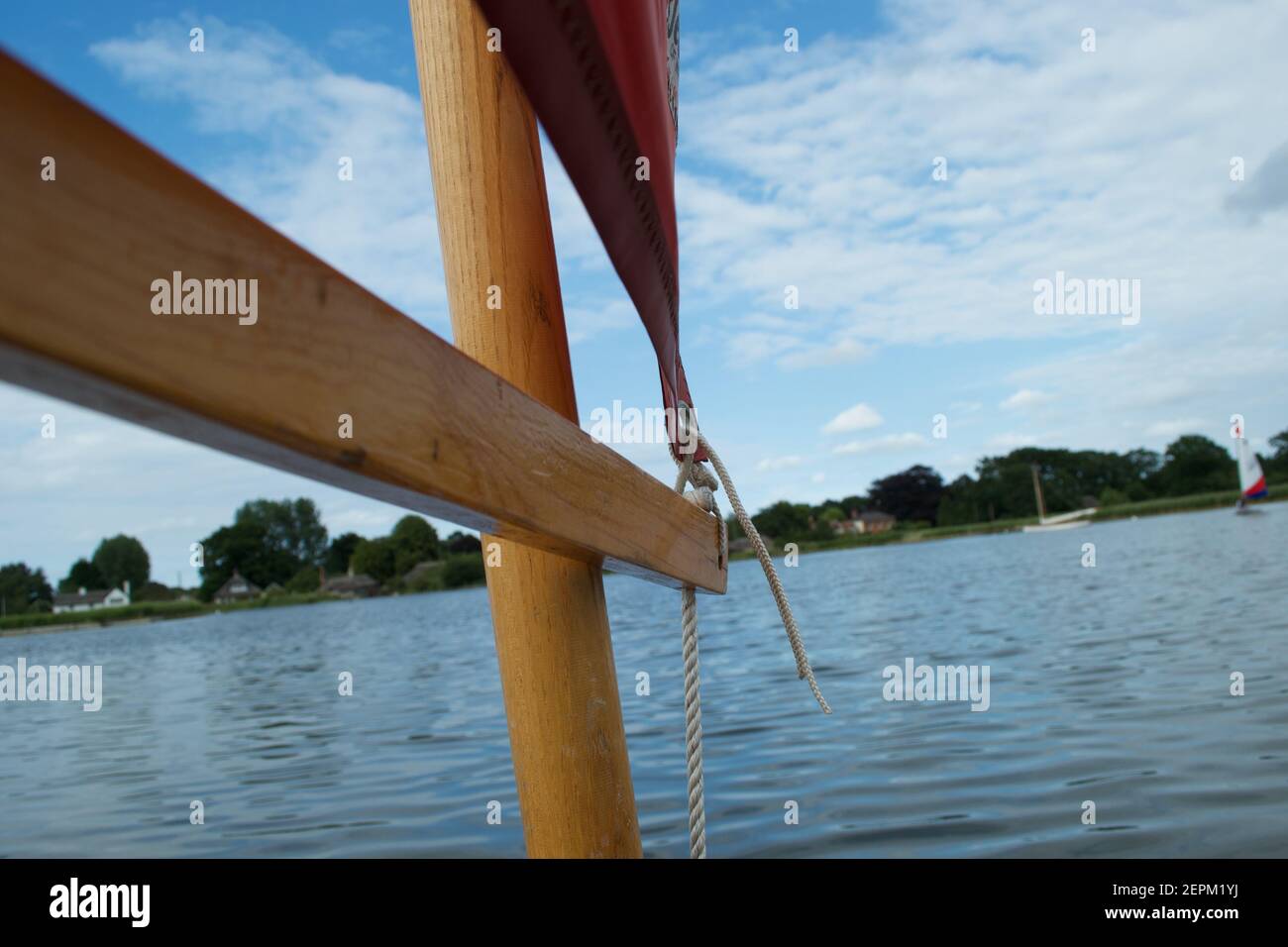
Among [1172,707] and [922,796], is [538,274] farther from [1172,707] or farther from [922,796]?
[1172,707]

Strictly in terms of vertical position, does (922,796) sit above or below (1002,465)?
below

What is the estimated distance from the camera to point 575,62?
90 cm

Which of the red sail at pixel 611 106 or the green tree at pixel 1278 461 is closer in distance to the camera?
the red sail at pixel 611 106

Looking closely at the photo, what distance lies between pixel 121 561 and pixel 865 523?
7080cm

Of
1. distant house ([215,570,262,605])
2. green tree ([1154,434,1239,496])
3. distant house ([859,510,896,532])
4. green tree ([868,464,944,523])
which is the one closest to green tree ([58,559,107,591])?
distant house ([215,570,262,605])

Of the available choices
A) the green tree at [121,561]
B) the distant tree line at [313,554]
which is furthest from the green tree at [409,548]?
the green tree at [121,561]

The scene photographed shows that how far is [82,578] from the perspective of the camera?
65.4 meters

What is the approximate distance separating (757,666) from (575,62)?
1348cm

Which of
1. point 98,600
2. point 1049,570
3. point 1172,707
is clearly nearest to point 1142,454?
point 1049,570

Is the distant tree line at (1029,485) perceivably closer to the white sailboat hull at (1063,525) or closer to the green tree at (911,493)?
the green tree at (911,493)

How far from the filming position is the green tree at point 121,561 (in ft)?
202

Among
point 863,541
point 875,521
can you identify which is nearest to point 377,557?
point 863,541

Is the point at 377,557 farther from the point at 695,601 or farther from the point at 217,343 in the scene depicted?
the point at 217,343

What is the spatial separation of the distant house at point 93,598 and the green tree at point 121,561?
1.64 m
